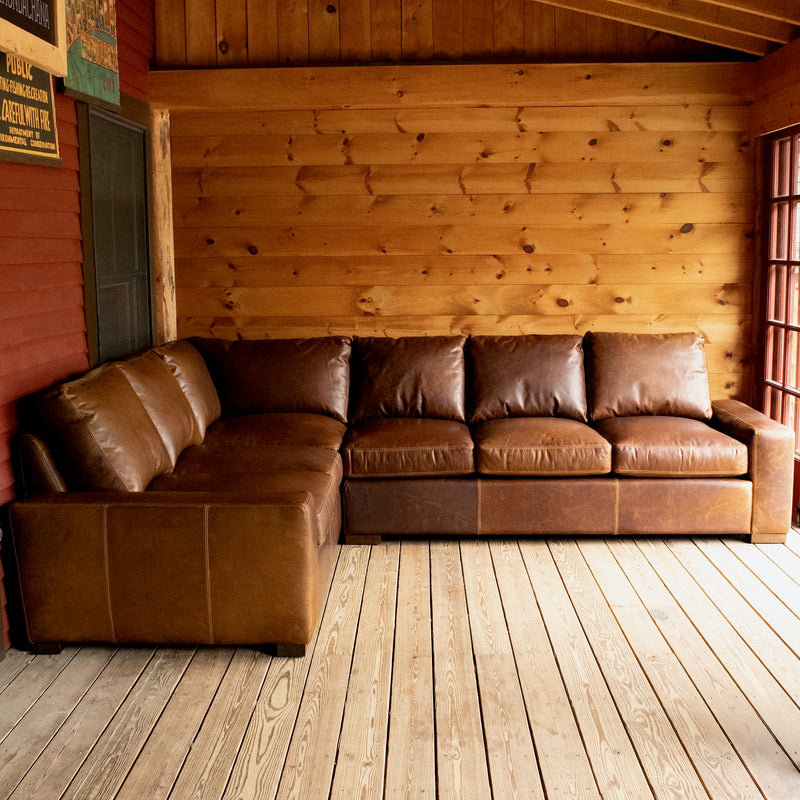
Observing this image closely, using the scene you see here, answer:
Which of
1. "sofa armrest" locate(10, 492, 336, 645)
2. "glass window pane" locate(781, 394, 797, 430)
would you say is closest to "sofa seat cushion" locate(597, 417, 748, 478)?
"glass window pane" locate(781, 394, 797, 430)

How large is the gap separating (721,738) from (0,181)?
9.47ft

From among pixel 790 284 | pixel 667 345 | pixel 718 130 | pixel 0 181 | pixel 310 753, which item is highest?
pixel 718 130

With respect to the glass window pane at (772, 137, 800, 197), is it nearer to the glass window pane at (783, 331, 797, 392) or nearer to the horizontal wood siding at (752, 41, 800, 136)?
the horizontal wood siding at (752, 41, 800, 136)

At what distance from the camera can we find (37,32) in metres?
3.27

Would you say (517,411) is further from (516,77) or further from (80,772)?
(80,772)

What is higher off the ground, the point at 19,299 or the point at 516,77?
the point at 516,77

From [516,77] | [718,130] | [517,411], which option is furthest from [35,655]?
[718,130]

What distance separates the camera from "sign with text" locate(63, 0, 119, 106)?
3.86m

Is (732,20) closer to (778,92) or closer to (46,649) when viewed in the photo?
(778,92)

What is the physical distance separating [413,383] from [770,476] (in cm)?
175

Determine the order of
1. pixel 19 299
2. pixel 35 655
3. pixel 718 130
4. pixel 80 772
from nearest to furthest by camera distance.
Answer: pixel 80 772 → pixel 35 655 → pixel 19 299 → pixel 718 130

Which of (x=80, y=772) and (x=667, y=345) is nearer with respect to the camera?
(x=80, y=772)

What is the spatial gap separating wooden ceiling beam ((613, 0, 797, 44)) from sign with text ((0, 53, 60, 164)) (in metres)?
2.62

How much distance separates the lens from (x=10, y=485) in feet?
10.8
